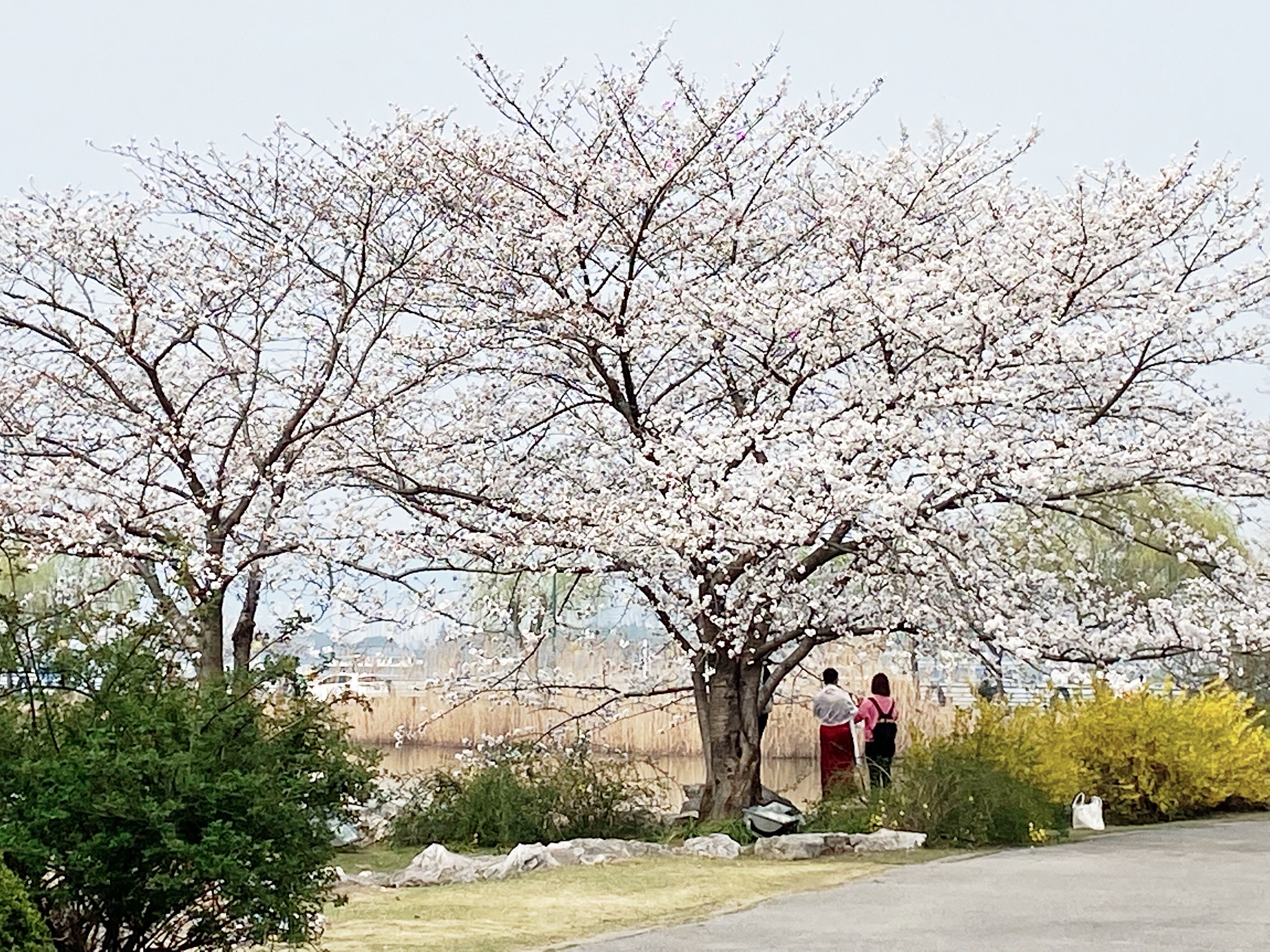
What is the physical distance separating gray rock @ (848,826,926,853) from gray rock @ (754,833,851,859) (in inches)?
2.6

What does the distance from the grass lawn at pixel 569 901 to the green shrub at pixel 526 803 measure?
5.20 ft

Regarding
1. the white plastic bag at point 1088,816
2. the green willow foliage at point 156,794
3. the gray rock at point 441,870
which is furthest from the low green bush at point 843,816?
the green willow foliage at point 156,794

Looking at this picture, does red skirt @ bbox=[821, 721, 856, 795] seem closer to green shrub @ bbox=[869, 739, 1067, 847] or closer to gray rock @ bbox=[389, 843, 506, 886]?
green shrub @ bbox=[869, 739, 1067, 847]

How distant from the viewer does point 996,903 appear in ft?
31.8

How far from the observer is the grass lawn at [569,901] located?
27.8 ft

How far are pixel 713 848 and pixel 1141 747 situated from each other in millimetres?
5012

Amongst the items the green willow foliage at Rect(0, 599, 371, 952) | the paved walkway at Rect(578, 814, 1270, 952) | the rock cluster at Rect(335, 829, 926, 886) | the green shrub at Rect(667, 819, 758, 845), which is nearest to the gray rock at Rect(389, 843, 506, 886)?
the rock cluster at Rect(335, 829, 926, 886)

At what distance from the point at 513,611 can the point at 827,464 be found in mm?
3976

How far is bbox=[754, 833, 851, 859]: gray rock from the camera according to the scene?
12.5 meters

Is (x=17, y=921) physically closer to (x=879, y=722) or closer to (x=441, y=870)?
(x=441, y=870)

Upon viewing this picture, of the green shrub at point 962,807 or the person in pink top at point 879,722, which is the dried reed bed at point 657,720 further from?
the green shrub at point 962,807

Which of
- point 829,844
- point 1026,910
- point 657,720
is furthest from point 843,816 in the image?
point 657,720

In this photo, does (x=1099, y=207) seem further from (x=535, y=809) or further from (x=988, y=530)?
(x=535, y=809)

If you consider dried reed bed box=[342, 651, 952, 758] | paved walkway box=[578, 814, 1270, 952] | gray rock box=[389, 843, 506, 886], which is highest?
dried reed bed box=[342, 651, 952, 758]
